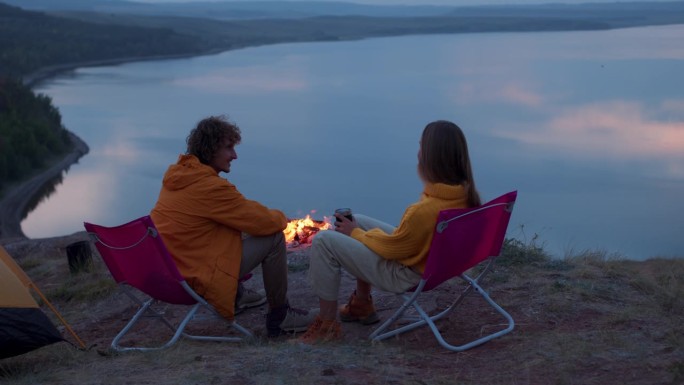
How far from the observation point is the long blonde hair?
3.08 m

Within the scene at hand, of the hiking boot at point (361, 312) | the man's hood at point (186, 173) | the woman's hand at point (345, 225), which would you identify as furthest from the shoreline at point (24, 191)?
the woman's hand at point (345, 225)

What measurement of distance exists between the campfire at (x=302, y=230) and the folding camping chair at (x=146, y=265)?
190 cm

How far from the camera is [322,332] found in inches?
125

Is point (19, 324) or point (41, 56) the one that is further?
point (41, 56)

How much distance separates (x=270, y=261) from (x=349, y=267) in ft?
1.36

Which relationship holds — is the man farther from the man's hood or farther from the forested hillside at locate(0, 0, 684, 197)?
the forested hillside at locate(0, 0, 684, 197)

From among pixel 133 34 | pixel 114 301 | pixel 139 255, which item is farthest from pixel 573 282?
pixel 133 34

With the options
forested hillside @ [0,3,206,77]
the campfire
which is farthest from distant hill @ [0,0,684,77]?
the campfire

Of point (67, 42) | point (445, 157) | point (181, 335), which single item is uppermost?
point (67, 42)

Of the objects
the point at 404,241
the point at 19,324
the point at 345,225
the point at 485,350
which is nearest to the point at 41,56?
the point at 19,324

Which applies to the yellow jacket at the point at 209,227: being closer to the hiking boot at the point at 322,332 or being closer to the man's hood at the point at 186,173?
the man's hood at the point at 186,173

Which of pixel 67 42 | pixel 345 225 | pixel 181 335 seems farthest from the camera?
pixel 67 42

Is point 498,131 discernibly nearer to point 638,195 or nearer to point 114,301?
point 638,195

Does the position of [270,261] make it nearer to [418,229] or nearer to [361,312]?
[361,312]
